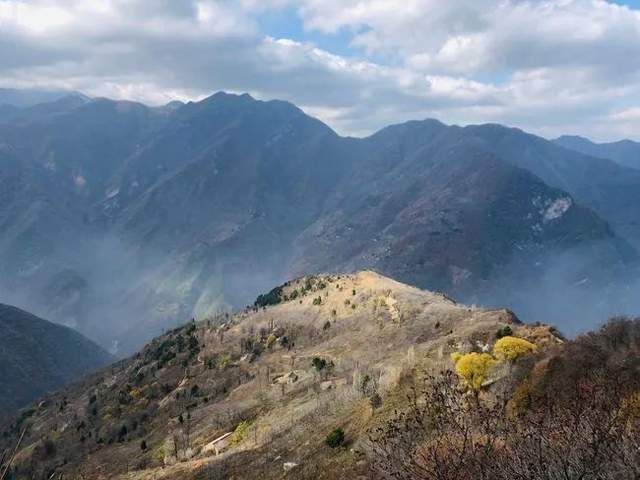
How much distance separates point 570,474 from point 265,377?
68993 mm

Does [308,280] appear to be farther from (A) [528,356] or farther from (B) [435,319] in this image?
(A) [528,356]

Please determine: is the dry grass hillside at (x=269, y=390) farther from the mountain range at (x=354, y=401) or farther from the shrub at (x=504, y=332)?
the shrub at (x=504, y=332)

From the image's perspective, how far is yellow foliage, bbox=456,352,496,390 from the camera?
3788 centimetres

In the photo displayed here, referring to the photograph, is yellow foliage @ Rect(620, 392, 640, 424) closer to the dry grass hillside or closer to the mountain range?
the mountain range

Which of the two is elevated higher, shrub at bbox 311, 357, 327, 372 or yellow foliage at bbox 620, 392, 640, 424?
yellow foliage at bbox 620, 392, 640, 424

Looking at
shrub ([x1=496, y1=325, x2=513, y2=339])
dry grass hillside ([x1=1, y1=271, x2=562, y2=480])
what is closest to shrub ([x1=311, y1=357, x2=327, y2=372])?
dry grass hillside ([x1=1, y1=271, x2=562, y2=480])

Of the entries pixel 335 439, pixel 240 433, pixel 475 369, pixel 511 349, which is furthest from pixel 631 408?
pixel 240 433

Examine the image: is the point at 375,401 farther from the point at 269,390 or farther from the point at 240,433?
the point at 269,390

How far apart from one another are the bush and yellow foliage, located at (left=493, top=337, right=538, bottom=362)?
11.9 m

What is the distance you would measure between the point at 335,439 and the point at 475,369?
10.1 meters

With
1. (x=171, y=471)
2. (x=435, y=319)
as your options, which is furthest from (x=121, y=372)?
(x=171, y=471)

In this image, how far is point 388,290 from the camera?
107188 mm

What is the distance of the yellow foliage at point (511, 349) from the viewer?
132 feet

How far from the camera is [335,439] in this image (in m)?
38.8
